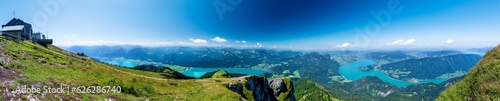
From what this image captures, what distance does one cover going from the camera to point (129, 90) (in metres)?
43.7

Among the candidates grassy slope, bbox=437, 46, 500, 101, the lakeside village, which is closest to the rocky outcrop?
grassy slope, bbox=437, 46, 500, 101

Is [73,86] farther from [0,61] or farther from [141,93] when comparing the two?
[141,93]

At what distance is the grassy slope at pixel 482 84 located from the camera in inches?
2723

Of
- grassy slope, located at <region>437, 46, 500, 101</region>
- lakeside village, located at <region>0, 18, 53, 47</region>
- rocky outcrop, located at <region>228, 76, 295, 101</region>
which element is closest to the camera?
grassy slope, located at <region>437, 46, 500, 101</region>

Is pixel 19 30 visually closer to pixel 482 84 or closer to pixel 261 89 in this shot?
pixel 261 89

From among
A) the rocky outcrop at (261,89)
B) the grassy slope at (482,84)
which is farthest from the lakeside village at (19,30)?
the grassy slope at (482,84)

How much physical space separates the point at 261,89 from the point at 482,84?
78.1 meters

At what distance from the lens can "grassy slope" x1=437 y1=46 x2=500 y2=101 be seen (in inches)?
2723

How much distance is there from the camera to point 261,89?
11419cm

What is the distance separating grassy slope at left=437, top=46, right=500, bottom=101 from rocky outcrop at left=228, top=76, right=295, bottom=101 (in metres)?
67.5

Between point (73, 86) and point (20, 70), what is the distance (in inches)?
255

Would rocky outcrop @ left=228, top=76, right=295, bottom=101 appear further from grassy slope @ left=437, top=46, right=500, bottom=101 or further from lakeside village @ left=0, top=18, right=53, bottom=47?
lakeside village @ left=0, top=18, right=53, bottom=47

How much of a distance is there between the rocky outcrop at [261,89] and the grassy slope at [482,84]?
67.5m

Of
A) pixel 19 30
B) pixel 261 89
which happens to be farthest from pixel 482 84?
pixel 19 30
